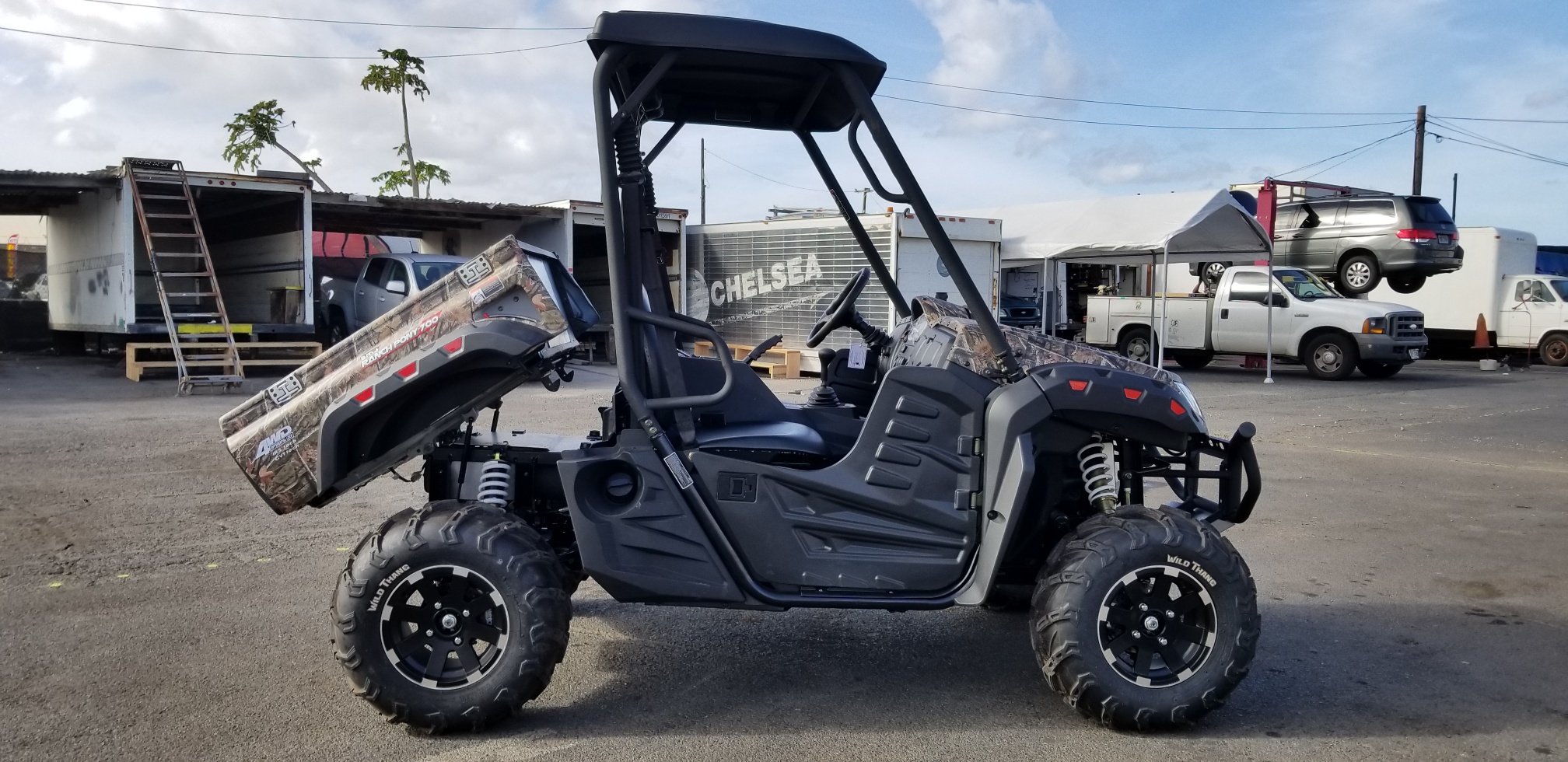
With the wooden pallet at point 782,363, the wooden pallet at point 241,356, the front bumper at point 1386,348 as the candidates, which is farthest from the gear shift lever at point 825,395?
the front bumper at point 1386,348

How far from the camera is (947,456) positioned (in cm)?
391

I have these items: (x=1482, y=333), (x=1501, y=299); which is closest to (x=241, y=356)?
(x=1482, y=333)

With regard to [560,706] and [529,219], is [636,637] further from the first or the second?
[529,219]

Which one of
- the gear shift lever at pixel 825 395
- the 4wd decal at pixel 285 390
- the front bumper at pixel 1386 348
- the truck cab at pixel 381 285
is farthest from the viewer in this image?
the front bumper at pixel 1386 348

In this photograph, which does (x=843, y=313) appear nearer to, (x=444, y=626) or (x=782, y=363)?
(x=444, y=626)

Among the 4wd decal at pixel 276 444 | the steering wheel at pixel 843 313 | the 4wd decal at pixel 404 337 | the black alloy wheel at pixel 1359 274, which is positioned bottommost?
the 4wd decal at pixel 276 444

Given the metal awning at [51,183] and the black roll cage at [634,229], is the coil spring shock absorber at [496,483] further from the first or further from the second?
the metal awning at [51,183]

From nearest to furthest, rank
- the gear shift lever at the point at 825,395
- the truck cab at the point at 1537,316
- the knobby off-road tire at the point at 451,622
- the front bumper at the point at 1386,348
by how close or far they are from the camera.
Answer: the knobby off-road tire at the point at 451,622
the gear shift lever at the point at 825,395
the front bumper at the point at 1386,348
the truck cab at the point at 1537,316

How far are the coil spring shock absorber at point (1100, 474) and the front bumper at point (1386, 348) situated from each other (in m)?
16.8

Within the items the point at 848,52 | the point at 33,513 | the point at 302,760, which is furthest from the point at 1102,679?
the point at 33,513

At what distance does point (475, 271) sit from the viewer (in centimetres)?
383

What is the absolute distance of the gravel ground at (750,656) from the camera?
370 cm

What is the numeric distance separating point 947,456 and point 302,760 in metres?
2.26

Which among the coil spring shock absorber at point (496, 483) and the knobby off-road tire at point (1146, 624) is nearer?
the knobby off-road tire at point (1146, 624)
